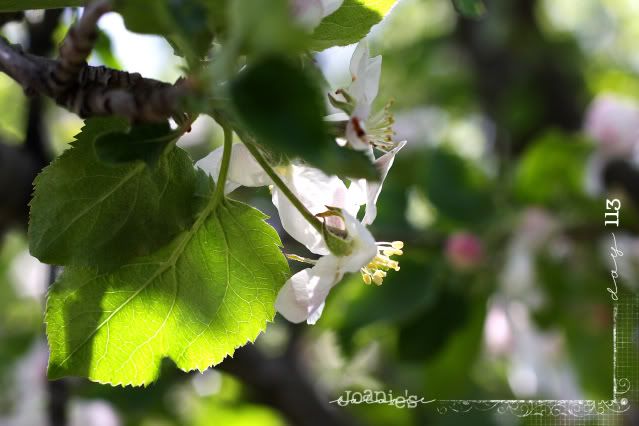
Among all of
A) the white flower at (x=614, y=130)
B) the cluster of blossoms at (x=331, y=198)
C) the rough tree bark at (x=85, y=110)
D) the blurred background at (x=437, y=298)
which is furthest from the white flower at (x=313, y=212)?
the white flower at (x=614, y=130)

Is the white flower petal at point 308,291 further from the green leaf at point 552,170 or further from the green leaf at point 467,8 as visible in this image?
the green leaf at point 552,170

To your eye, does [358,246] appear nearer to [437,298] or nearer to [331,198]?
[331,198]

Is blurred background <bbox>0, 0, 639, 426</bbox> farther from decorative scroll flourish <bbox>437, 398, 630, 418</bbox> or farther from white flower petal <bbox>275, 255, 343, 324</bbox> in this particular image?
white flower petal <bbox>275, 255, 343, 324</bbox>

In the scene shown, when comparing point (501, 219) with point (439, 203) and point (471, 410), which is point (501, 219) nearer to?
point (439, 203)

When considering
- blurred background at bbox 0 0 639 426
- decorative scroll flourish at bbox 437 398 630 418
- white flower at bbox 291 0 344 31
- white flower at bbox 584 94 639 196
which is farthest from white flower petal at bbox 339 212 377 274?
white flower at bbox 584 94 639 196

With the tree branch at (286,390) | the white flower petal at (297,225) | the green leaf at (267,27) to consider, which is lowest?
the tree branch at (286,390)
